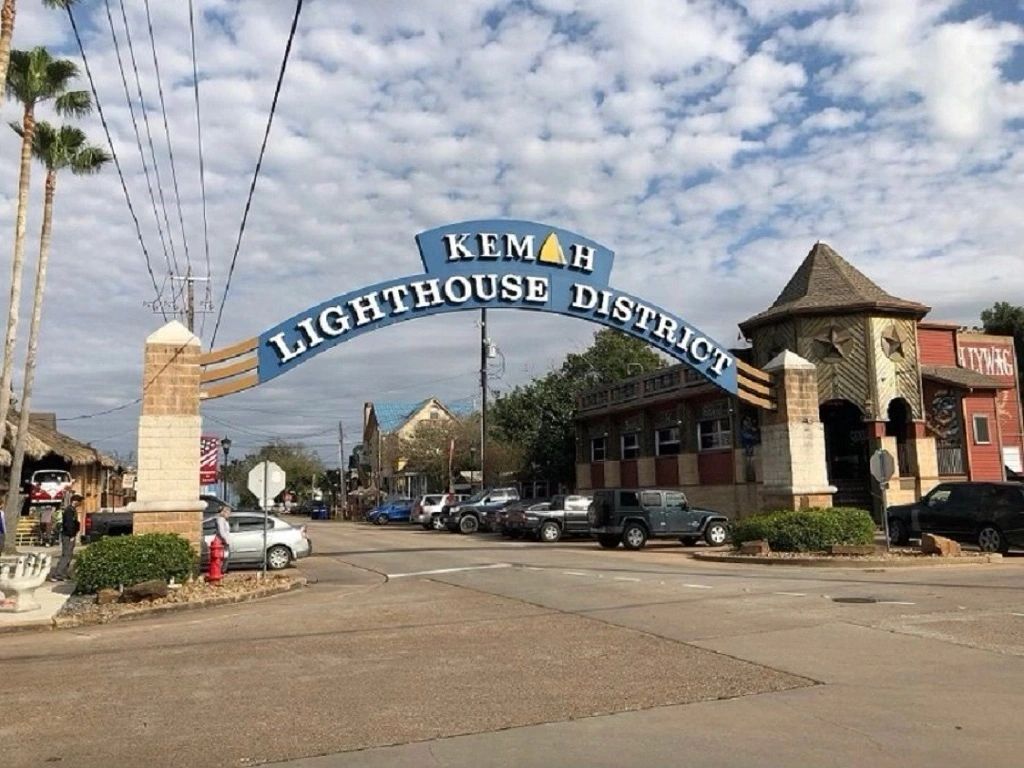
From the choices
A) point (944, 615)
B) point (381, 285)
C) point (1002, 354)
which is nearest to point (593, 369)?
point (1002, 354)

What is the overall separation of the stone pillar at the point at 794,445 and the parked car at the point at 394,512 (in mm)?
32490

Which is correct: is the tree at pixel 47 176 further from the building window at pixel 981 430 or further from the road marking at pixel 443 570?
the building window at pixel 981 430

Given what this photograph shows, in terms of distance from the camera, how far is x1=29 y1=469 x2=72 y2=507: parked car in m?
36.8

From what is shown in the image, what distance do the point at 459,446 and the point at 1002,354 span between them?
3541 cm

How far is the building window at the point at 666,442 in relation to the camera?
37.4 metres

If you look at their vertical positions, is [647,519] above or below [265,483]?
below

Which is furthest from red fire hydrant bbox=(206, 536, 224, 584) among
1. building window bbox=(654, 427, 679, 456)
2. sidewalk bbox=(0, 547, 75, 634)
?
building window bbox=(654, 427, 679, 456)

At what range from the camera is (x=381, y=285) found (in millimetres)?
20984

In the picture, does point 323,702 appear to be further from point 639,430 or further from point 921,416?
point 639,430

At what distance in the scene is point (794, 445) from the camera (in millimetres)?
23828

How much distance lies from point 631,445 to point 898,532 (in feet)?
57.5

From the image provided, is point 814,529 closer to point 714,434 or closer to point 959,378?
point 714,434

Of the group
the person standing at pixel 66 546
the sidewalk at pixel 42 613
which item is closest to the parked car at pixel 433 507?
the person standing at pixel 66 546

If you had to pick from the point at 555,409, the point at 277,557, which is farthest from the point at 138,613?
the point at 555,409
